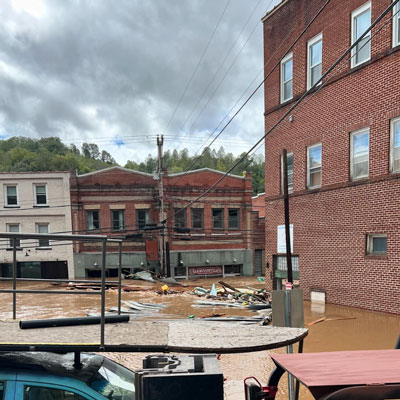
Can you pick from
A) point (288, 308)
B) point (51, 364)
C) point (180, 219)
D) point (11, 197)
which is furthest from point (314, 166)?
point (11, 197)

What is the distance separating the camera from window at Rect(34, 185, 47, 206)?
28828 mm

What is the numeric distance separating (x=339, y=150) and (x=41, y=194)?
980 inches

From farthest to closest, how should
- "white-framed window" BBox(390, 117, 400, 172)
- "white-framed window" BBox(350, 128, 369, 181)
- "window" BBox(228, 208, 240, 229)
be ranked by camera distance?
"window" BBox(228, 208, 240, 229), "white-framed window" BBox(350, 128, 369, 181), "white-framed window" BBox(390, 117, 400, 172)

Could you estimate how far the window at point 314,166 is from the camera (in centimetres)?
1478

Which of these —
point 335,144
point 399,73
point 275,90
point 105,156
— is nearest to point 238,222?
point 275,90

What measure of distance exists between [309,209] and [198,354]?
531 inches

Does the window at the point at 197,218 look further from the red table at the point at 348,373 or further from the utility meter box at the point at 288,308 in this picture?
the red table at the point at 348,373

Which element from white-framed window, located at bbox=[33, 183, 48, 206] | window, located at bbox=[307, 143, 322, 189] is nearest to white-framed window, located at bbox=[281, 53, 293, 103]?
window, located at bbox=[307, 143, 322, 189]

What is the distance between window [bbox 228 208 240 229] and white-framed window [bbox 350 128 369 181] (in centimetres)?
1838

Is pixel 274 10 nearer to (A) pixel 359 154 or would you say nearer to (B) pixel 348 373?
(A) pixel 359 154

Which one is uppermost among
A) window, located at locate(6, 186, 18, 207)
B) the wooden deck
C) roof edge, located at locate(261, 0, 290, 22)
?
roof edge, located at locate(261, 0, 290, 22)

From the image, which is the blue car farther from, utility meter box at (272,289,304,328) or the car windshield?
utility meter box at (272,289,304,328)

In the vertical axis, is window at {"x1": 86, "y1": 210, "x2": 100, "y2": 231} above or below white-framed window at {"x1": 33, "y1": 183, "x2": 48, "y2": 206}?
below

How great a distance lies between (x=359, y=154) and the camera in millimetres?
12977
